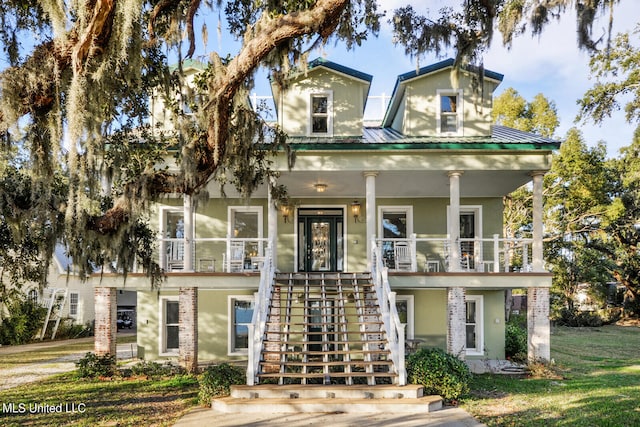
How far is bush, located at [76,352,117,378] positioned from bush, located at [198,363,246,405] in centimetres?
342

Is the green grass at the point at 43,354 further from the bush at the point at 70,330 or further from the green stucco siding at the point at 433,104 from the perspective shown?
the green stucco siding at the point at 433,104

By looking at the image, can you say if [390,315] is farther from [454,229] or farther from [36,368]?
[36,368]

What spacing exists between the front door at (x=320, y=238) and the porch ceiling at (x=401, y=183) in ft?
1.92

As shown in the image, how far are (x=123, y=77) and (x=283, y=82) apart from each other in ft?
10.8

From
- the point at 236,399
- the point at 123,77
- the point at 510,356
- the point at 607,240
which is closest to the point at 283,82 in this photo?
the point at 123,77

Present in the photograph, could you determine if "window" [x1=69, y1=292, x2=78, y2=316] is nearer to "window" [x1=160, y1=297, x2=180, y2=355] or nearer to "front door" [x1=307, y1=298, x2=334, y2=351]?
"window" [x1=160, y1=297, x2=180, y2=355]

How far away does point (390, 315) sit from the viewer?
892 cm

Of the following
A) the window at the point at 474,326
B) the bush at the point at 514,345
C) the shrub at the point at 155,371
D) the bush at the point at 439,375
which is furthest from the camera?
the bush at the point at 514,345

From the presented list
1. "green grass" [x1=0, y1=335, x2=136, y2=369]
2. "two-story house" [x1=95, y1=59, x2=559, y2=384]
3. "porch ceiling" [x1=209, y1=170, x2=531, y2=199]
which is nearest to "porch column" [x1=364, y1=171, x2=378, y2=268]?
"two-story house" [x1=95, y1=59, x2=559, y2=384]

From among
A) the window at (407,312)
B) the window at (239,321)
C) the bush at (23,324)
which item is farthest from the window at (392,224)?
the bush at (23,324)

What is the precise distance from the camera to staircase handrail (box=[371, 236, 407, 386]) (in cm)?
838

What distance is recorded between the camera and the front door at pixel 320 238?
1412 centimetres

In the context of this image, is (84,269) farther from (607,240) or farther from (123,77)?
(607,240)

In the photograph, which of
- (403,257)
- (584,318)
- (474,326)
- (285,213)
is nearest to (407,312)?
(403,257)
